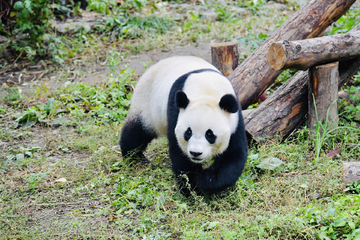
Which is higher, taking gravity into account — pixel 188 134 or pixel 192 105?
pixel 192 105

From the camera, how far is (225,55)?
511 centimetres

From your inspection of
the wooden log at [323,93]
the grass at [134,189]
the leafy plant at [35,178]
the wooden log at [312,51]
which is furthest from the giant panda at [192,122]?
the wooden log at [323,93]

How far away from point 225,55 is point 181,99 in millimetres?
2211

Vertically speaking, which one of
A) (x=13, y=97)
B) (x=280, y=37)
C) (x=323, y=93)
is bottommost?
(x=13, y=97)

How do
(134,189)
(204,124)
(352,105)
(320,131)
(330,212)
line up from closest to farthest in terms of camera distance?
1. (330,212)
2. (204,124)
3. (134,189)
4. (320,131)
5. (352,105)

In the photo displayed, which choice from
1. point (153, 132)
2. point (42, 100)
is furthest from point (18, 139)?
point (153, 132)

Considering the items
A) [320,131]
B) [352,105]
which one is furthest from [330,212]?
[352,105]

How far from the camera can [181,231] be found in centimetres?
304

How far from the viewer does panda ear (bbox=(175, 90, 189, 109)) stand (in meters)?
3.09

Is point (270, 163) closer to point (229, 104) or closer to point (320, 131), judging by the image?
point (320, 131)

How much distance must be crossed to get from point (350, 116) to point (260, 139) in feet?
3.92

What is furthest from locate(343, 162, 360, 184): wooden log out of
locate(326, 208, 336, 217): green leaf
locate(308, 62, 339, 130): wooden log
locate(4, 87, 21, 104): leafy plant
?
locate(4, 87, 21, 104): leafy plant

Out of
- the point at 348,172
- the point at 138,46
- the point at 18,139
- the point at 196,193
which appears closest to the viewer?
the point at 348,172

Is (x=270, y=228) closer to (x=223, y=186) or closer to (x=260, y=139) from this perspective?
(x=223, y=186)
